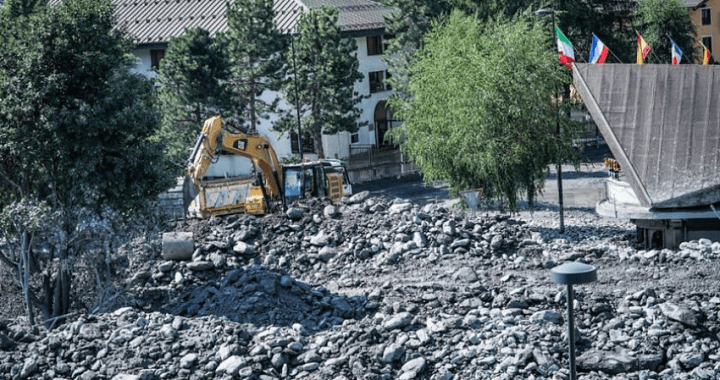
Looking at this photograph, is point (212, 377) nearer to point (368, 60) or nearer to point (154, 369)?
point (154, 369)

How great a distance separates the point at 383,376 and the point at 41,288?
10624 millimetres

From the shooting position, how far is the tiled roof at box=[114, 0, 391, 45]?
5950cm

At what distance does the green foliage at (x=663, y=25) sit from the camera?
62.5m

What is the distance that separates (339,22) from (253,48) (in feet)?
36.7

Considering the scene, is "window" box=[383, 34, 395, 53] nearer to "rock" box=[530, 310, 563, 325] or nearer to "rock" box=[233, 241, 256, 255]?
"rock" box=[233, 241, 256, 255]

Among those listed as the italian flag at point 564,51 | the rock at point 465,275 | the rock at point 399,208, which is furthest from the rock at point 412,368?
the italian flag at point 564,51

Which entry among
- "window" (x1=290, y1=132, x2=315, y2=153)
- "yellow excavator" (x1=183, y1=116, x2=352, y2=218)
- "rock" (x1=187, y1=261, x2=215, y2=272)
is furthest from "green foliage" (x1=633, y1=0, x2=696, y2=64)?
"rock" (x1=187, y1=261, x2=215, y2=272)

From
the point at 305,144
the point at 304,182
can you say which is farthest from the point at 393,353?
the point at 305,144

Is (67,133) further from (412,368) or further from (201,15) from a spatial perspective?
(201,15)

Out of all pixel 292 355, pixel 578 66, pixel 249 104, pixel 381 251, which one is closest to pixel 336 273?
pixel 381 251

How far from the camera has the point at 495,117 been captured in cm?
3459

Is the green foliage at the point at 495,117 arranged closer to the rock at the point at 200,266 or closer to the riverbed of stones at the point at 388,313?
the riverbed of stones at the point at 388,313

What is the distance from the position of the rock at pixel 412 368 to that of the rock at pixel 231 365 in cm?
292

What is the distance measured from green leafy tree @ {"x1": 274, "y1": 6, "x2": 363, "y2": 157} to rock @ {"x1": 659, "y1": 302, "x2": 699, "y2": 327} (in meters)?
31.7
